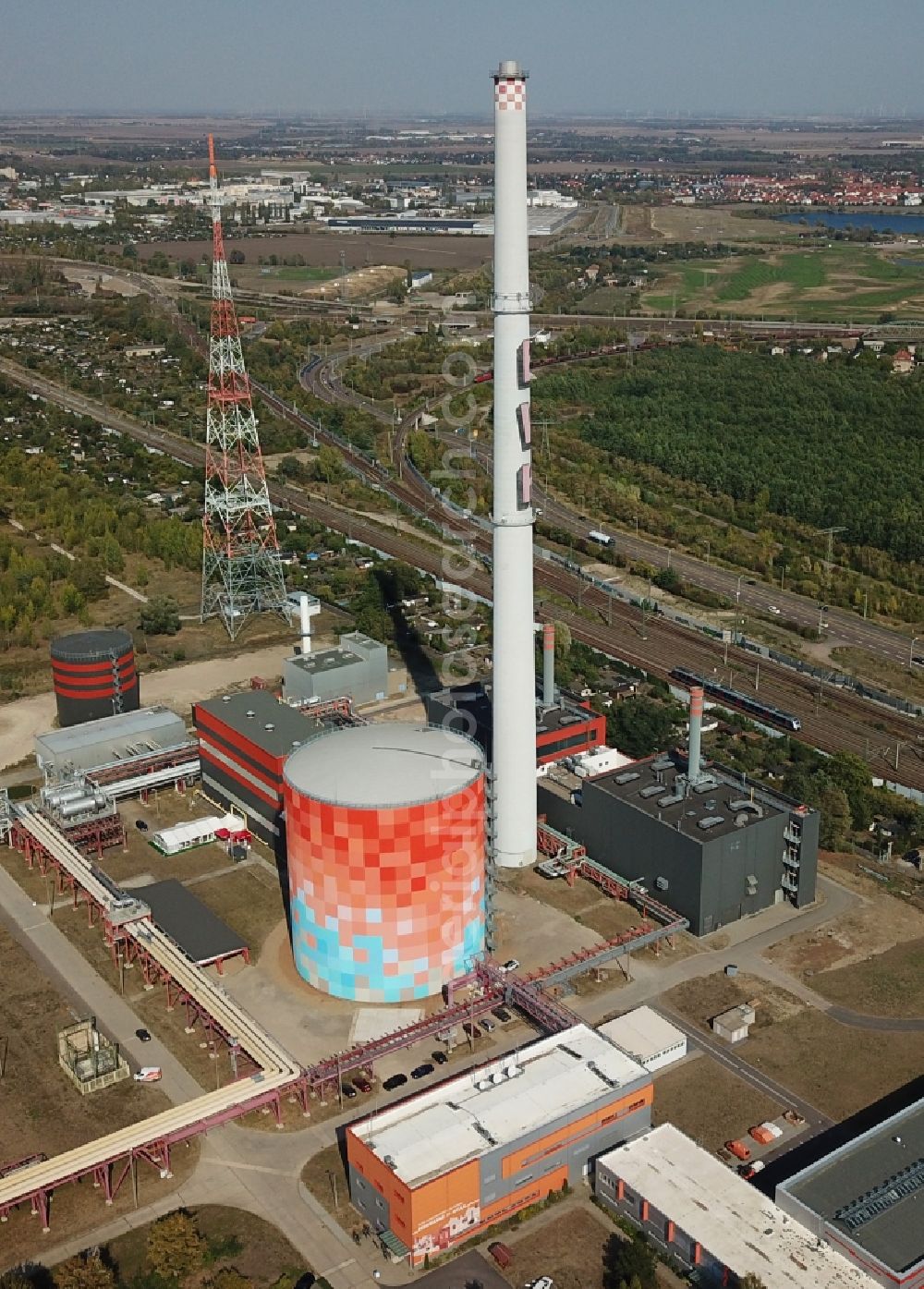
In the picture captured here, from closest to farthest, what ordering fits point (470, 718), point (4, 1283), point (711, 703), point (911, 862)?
point (4, 1283) < point (911, 862) < point (470, 718) < point (711, 703)

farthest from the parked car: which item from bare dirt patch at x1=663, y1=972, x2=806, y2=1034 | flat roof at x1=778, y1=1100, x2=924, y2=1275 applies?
bare dirt patch at x1=663, y1=972, x2=806, y2=1034

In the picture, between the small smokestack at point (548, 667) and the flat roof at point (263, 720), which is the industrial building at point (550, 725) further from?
the flat roof at point (263, 720)

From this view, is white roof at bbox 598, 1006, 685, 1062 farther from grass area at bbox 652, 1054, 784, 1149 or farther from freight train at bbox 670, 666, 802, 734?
freight train at bbox 670, 666, 802, 734

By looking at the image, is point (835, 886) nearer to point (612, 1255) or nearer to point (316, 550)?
point (612, 1255)

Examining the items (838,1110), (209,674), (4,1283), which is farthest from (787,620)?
(4,1283)

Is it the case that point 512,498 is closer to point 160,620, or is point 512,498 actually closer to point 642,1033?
point 642,1033

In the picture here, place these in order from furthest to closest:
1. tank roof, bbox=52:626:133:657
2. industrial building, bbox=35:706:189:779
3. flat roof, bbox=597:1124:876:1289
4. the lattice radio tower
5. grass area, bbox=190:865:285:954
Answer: the lattice radio tower < tank roof, bbox=52:626:133:657 < industrial building, bbox=35:706:189:779 < grass area, bbox=190:865:285:954 < flat roof, bbox=597:1124:876:1289
